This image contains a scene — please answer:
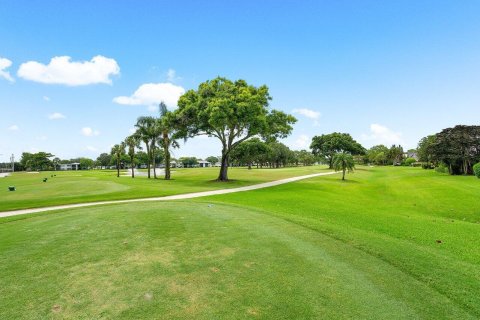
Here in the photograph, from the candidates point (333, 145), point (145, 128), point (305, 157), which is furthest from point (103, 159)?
point (333, 145)

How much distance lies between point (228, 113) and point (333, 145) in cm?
6769

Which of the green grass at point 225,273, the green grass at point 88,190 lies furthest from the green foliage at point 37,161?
the green grass at point 225,273

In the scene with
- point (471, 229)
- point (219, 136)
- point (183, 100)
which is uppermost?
point (183, 100)

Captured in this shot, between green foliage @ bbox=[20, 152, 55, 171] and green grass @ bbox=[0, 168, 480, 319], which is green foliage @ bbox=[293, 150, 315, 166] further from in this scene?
green grass @ bbox=[0, 168, 480, 319]

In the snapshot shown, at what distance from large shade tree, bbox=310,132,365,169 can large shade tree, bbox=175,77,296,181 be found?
55572 mm

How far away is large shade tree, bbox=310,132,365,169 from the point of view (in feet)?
307

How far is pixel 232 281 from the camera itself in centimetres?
569

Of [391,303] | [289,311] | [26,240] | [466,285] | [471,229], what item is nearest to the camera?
[289,311]

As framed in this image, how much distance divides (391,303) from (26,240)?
974cm

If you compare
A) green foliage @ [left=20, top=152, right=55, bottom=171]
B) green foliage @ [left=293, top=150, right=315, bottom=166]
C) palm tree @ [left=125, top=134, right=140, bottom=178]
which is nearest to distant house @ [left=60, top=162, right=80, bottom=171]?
green foliage @ [left=20, top=152, right=55, bottom=171]

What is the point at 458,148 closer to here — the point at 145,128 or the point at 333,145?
the point at 333,145

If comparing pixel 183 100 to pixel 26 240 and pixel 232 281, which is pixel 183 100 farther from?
pixel 232 281

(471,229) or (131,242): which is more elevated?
(131,242)

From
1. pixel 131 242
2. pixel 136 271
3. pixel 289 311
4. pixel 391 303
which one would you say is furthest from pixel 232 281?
pixel 131 242
